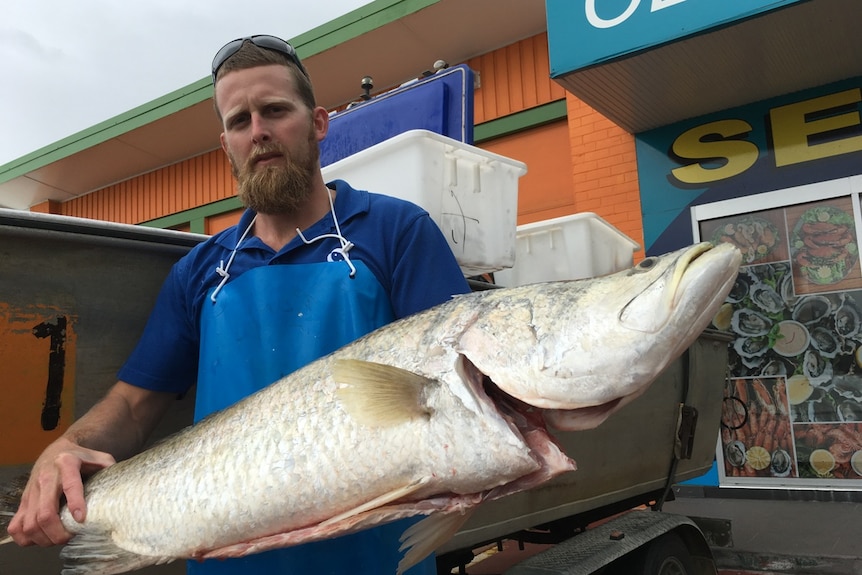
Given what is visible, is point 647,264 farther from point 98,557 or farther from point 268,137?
point 98,557

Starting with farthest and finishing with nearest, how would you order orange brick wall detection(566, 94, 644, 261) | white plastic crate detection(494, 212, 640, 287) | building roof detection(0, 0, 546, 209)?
building roof detection(0, 0, 546, 209) < orange brick wall detection(566, 94, 644, 261) < white plastic crate detection(494, 212, 640, 287)

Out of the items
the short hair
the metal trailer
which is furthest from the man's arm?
the short hair

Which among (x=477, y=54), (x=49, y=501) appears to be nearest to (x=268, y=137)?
(x=49, y=501)

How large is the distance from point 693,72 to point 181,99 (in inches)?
323

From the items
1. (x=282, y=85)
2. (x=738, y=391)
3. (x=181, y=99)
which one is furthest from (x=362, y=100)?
(x=181, y=99)

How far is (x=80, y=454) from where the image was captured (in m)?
1.78

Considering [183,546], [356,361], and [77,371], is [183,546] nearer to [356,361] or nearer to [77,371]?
[356,361]

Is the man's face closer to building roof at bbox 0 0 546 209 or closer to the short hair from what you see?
the short hair

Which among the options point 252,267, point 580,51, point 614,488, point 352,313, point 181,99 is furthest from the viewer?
point 181,99

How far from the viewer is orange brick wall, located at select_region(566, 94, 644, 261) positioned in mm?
7309

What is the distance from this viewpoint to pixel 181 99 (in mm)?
10688

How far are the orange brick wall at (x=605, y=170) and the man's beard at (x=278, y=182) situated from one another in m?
5.75

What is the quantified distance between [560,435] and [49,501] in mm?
1930

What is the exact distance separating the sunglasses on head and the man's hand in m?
1.31
